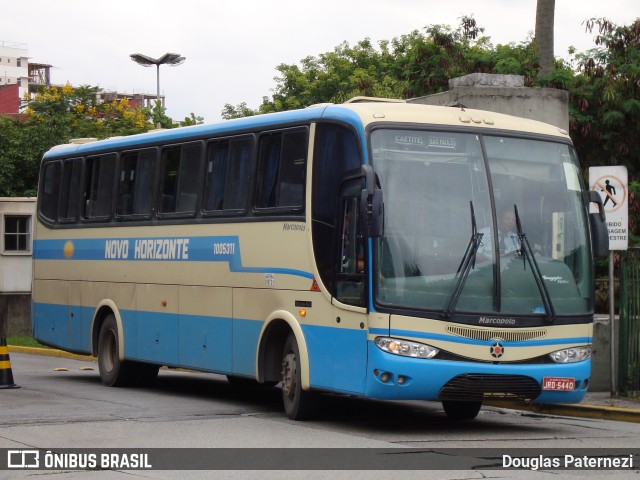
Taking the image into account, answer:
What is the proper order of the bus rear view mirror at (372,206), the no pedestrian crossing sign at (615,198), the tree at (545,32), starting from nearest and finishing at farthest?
the bus rear view mirror at (372,206), the no pedestrian crossing sign at (615,198), the tree at (545,32)

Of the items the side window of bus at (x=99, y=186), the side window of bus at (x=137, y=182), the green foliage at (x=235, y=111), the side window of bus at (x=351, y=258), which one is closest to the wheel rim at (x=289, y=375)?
the side window of bus at (x=351, y=258)

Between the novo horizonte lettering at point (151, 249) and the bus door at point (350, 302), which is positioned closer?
the bus door at point (350, 302)

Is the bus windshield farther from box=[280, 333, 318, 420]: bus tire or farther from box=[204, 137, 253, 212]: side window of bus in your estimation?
box=[204, 137, 253, 212]: side window of bus

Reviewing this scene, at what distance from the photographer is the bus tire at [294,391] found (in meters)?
14.2

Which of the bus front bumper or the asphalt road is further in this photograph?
the bus front bumper

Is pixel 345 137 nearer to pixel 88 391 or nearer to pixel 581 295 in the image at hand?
pixel 581 295

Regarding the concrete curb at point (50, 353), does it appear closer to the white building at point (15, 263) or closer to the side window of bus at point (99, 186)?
the white building at point (15, 263)

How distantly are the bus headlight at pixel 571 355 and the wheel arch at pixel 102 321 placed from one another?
758 cm

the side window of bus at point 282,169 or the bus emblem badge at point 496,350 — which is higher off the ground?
the side window of bus at point 282,169

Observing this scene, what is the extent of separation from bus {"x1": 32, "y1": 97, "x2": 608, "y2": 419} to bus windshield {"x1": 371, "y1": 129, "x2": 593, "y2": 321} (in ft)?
0.05

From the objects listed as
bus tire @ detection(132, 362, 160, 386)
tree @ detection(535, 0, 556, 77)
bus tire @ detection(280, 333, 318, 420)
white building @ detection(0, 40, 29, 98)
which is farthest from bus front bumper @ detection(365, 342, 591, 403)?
white building @ detection(0, 40, 29, 98)

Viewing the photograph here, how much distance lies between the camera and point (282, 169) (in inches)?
587

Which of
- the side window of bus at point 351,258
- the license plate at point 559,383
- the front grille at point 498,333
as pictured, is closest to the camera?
the front grille at point 498,333

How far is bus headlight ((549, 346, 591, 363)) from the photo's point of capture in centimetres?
1345
